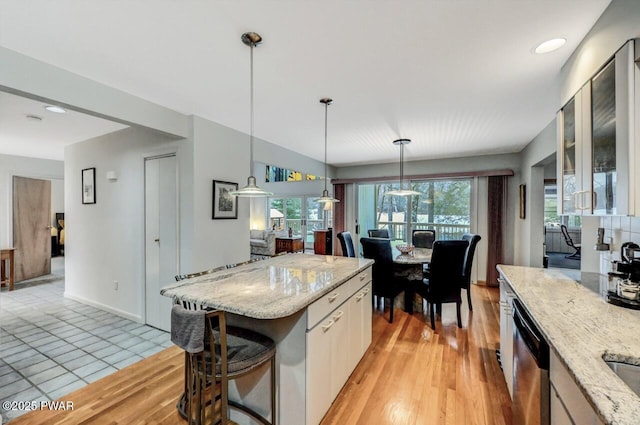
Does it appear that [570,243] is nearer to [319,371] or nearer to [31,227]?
[319,371]

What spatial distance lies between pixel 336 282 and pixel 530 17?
1.89m

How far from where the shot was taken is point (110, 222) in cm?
373

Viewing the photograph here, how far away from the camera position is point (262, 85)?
93.0 inches

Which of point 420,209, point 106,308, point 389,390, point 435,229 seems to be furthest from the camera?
point 420,209

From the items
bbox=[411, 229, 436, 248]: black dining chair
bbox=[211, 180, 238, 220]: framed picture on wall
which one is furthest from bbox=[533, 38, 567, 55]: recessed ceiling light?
bbox=[411, 229, 436, 248]: black dining chair

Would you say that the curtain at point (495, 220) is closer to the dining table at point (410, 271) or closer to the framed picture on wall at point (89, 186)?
the dining table at point (410, 271)

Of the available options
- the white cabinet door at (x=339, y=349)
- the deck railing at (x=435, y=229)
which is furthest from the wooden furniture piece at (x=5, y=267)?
the deck railing at (x=435, y=229)

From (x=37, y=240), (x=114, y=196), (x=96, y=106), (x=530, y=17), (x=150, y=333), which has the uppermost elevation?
(x=530, y=17)

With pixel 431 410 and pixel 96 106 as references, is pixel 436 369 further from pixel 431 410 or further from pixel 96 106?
pixel 96 106

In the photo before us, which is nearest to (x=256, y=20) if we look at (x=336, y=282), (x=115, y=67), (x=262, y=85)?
(x=262, y=85)

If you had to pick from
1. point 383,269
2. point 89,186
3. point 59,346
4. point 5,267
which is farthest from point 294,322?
point 5,267

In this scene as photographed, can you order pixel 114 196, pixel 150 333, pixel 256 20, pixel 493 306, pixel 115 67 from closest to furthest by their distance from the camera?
pixel 256 20, pixel 115 67, pixel 150 333, pixel 114 196, pixel 493 306

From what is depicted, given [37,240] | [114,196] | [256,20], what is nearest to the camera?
[256,20]

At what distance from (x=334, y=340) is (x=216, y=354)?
768 mm
